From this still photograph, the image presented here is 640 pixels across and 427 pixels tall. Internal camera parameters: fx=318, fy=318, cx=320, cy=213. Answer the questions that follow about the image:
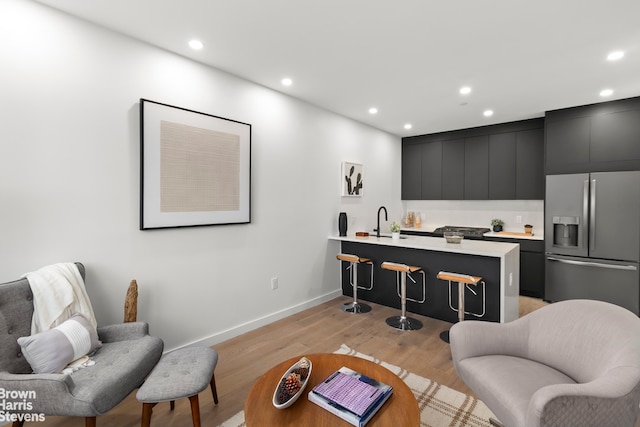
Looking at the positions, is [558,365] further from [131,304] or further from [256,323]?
[131,304]

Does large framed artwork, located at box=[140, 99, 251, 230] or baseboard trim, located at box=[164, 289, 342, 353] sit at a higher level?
large framed artwork, located at box=[140, 99, 251, 230]

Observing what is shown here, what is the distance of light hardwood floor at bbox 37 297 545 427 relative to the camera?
2102mm

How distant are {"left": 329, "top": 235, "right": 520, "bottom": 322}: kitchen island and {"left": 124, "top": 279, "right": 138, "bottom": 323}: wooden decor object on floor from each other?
2621 millimetres

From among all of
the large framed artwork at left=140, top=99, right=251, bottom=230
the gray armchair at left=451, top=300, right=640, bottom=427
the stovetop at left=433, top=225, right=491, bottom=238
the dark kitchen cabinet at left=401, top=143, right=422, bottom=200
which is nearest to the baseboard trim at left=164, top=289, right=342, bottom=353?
the large framed artwork at left=140, top=99, right=251, bottom=230

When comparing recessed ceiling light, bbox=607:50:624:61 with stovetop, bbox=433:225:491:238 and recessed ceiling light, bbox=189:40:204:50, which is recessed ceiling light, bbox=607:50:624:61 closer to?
stovetop, bbox=433:225:491:238

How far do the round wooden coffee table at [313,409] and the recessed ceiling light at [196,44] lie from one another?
255 centimetres

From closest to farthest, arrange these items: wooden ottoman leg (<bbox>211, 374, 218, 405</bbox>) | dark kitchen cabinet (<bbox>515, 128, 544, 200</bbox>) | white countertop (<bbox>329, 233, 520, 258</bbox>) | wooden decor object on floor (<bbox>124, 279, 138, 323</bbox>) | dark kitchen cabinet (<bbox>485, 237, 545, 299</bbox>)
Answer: wooden ottoman leg (<bbox>211, 374, 218, 405</bbox>) → wooden decor object on floor (<bbox>124, 279, 138, 323</bbox>) → white countertop (<bbox>329, 233, 520, 258</bbox>) → dark kitchen cabinet (<bbox>485, 237, 545, 299</bbox>) → dark kitchen cabinet (<bbox>515, 128, 544, 200</bbox>)

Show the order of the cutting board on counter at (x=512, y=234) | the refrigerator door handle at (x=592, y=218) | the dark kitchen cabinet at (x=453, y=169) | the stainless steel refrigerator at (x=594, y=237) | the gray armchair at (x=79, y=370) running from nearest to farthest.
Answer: the gray armchair at (x=79, y=370)
the stainless steel refrigerator at (x=594, y=237)
the refrigerator door handle at (x=592, y=218)
the cutting board on counter at (x=512, y=234)
the dark kitchen cabinet at (x=453, y=169)

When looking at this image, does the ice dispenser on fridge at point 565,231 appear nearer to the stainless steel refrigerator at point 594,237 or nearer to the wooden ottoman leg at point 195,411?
the stainless steel refrigerator at point 594,237

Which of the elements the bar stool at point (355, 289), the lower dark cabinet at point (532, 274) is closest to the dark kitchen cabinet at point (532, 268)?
the lower dark cabinet at point (532, 274)

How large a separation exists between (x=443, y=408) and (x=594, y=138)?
13.0 feet

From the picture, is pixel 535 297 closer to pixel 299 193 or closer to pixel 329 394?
pixel 299 193

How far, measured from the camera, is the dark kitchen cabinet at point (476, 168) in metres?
5.29

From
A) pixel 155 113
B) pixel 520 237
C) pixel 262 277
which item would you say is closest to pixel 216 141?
pixel 155 113
